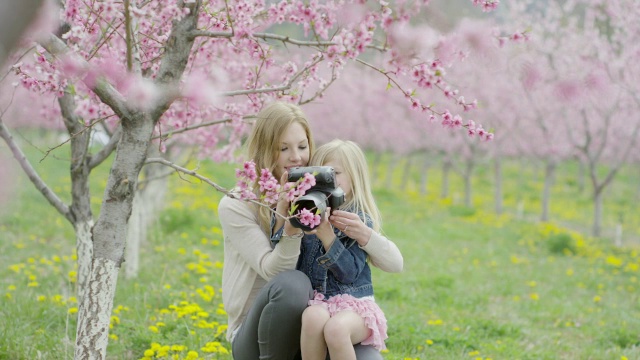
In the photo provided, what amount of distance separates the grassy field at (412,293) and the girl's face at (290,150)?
1.20 meters

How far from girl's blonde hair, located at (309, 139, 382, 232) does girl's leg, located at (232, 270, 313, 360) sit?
0.49 metres

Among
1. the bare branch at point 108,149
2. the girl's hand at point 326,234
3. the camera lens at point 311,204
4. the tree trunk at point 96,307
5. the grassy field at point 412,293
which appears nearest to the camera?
the camera lens at point 311,204

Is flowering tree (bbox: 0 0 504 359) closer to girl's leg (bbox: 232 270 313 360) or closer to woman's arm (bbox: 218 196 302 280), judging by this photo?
woman's arm (bbox: 218 196 302 280)

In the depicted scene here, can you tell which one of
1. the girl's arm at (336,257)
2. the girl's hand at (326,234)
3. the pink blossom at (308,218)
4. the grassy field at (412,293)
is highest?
the pink blossom at (308,218)

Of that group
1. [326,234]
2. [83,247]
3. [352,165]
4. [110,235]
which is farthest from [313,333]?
[83,247]

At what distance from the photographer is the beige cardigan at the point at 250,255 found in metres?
2.94

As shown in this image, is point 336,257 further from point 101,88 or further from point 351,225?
point 101,88

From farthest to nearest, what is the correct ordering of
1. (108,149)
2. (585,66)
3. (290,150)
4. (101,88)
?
(585,66), (108,149), (290,150), (101,88)

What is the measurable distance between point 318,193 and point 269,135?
1.91 feet

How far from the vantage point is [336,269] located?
2.98 meters

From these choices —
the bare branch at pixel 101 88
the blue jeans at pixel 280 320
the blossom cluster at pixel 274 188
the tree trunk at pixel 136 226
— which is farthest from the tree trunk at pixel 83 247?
the blossom cluster at pixel 274 188

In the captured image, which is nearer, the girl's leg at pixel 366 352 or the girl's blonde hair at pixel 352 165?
the girl's leg at pixel 366 352

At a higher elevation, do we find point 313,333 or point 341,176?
point 341,176

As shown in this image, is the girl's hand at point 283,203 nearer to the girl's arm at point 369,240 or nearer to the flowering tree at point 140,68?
the girl's arm at point 369,240
